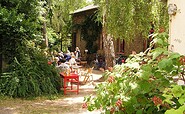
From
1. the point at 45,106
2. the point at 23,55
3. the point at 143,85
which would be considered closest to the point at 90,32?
the point at 23,55

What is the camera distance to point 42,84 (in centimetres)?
1000

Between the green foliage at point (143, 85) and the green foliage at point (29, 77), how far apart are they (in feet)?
20.7

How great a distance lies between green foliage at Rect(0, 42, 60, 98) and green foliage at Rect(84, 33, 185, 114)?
6.31m

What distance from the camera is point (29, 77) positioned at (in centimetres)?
976

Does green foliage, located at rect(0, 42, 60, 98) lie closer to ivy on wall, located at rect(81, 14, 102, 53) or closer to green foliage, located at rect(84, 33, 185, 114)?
green foliage, located at rect(84, 33, 185, 114)

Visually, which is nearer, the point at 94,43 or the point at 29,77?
the point at 29,77

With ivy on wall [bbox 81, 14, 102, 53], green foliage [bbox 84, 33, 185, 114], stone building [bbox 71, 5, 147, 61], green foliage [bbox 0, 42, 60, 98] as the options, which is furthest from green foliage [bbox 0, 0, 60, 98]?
ivy on wall [bbox 81, 14, 102, 53]

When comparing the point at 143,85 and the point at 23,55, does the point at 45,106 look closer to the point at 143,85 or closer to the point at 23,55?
the point at 23,55

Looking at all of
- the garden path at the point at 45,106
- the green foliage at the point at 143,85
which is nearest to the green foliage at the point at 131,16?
the garden path at the point at 45,106

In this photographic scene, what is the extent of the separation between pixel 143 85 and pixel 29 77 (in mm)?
7207

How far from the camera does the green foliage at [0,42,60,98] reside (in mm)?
9500

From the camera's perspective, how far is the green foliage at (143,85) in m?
2.85

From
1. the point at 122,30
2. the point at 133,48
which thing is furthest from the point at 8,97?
the point at 133,48

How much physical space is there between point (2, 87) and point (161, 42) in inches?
298
